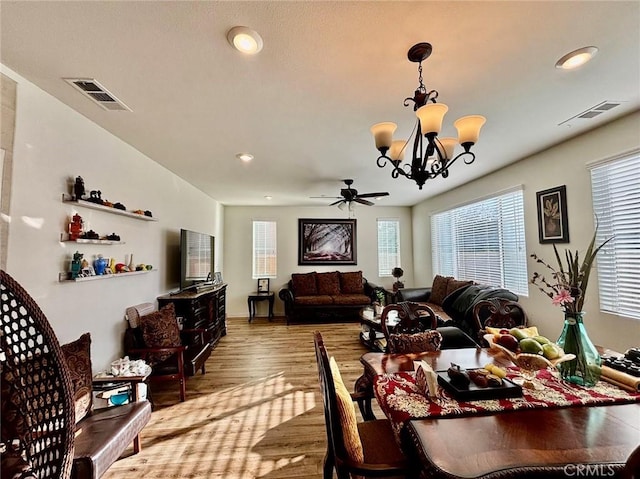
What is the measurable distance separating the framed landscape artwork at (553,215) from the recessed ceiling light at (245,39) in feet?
11.2

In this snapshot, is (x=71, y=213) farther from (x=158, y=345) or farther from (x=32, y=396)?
(x=32, y=396)

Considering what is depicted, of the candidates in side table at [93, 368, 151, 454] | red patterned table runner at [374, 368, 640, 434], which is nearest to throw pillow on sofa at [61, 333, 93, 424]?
side table at [93, 368, 151, 454]

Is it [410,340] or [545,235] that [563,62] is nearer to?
[410,340]

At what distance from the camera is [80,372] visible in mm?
1892

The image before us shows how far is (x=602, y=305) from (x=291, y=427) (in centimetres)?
310

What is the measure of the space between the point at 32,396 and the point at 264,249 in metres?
5.93

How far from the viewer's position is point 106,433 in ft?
5.50

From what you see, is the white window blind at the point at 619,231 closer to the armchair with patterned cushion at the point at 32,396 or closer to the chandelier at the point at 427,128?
the chandelier at the point at 427,128

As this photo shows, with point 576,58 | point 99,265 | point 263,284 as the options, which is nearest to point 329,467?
point 99,265

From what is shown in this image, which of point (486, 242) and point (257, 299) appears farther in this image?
point (257, 299)

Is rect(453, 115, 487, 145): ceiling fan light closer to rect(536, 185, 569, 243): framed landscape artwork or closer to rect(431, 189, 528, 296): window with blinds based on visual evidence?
rect(536, 185, 569, 243): framed landscape artwork

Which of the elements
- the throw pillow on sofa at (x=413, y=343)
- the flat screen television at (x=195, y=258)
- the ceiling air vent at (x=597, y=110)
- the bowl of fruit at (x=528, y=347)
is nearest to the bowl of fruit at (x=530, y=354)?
the bowl of fruit at (x=528, y=347)

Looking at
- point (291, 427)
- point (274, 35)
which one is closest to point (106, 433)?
point (291, 427)

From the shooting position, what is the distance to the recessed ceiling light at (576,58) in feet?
5.48
